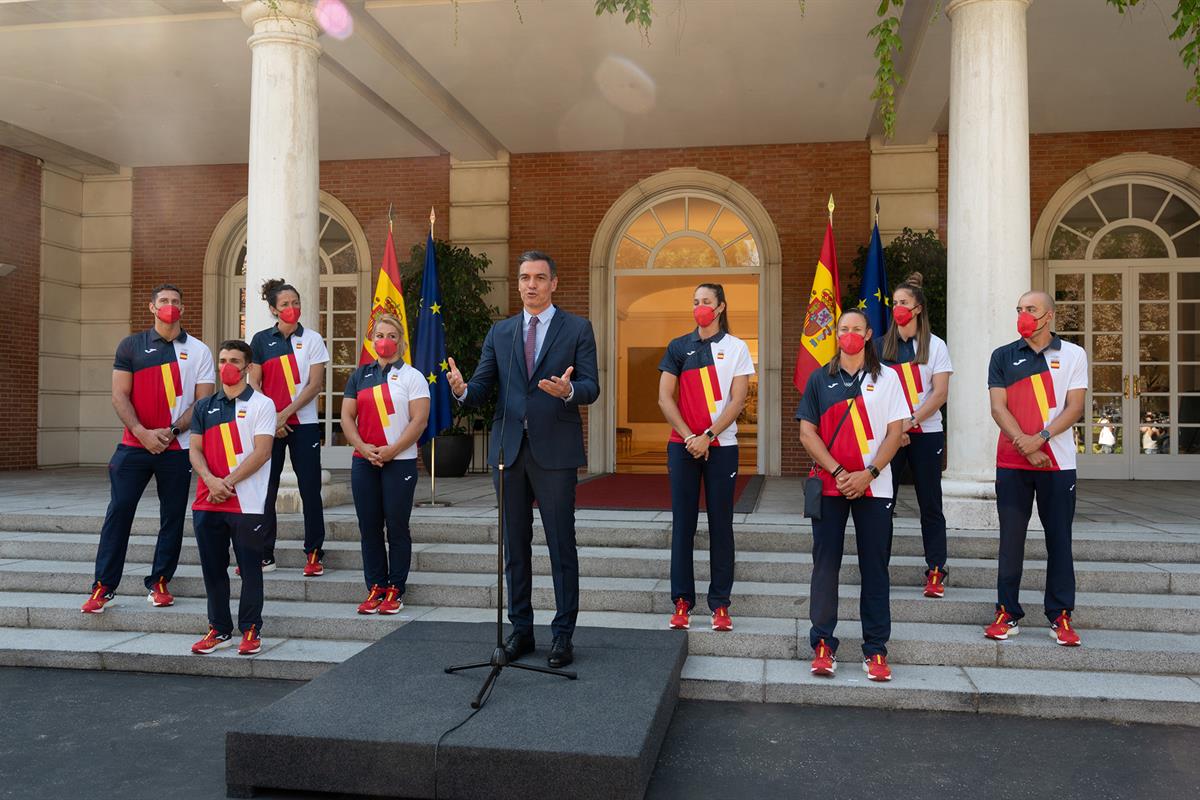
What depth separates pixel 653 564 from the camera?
18.7ft

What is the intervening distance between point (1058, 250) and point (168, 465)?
33.6ft

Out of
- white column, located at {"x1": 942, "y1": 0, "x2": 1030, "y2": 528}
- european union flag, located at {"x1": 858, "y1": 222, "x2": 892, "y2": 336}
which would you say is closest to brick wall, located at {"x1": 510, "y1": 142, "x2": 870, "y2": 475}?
european union flag, located at {"x1": 858, "y1": 222, "x2": 892, "y2": 336}

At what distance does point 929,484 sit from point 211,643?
4.00m

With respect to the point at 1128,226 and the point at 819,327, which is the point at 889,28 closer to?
the point at 819,327

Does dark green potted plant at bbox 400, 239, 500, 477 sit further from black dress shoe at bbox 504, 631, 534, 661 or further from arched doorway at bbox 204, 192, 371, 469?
black dress shoe at bbox 504, 631, 534, 661

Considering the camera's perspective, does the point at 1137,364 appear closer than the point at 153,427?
No

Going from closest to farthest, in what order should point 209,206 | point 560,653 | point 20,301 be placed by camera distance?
point 560,653, point 20,301, point 209,206

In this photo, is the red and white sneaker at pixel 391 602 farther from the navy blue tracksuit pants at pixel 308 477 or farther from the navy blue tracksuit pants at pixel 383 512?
the navy blue tracksuit pants at pixel 308 477

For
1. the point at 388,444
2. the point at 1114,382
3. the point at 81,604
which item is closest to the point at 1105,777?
the point at 388,444

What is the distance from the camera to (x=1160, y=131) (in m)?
10.9

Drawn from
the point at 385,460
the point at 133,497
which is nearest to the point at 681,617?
the point at 385,460

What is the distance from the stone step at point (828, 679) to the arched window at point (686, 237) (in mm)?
7741

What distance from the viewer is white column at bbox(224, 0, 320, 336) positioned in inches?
283

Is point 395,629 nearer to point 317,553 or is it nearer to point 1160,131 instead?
point 317,553
